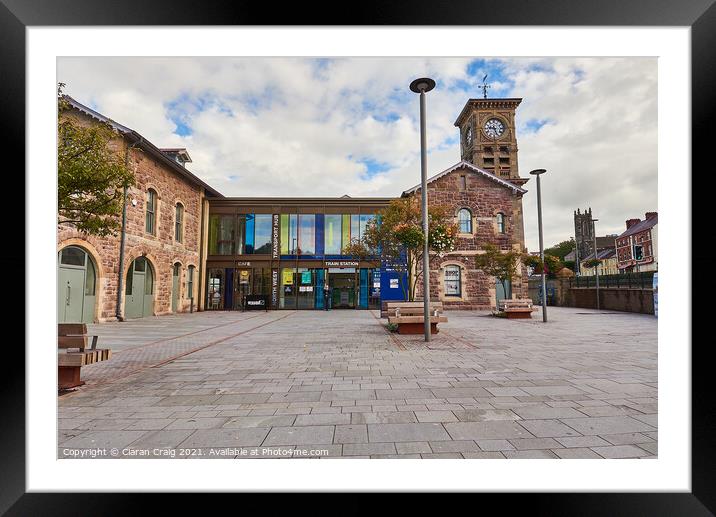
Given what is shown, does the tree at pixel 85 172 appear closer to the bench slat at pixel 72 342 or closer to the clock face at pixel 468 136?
the bench slat at pixel 72 342

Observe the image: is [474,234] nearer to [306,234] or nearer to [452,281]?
[452,281]

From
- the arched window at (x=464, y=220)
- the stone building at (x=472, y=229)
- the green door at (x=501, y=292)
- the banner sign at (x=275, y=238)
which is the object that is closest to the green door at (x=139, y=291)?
the banner sign at (x=275, y=238)

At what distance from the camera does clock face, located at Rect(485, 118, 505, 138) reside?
41.2 meters

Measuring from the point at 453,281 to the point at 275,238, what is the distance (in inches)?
455

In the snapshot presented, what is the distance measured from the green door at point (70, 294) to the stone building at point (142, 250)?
3 cm

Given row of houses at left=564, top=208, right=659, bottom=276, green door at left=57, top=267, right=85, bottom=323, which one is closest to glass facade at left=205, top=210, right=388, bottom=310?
green door at left=57, top=267, right=85, bottom=323

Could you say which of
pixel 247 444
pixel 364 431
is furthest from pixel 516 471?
pixel 247 444

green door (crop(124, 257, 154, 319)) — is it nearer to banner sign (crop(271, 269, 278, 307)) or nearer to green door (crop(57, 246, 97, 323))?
green door (crop(57, 246, 97, 323))

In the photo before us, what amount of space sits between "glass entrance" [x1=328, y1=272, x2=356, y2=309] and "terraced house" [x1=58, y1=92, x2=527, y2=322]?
6 cm

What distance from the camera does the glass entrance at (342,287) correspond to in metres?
23.7

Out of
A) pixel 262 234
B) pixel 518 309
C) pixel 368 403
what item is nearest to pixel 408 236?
pixel 368 403

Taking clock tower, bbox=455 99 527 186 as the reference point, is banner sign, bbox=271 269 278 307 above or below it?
below
